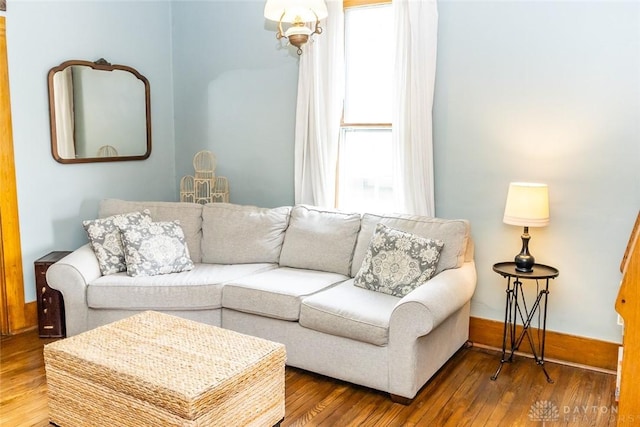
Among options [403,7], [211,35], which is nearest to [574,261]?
[403,7]

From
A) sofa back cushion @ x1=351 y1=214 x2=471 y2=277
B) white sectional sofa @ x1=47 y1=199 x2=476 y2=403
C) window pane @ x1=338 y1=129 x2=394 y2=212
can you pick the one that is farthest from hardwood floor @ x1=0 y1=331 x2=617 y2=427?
window pane @ x1=338 y1=129 x2=394 y2=212

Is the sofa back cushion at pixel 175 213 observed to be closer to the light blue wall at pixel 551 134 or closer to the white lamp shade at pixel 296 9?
the white lamp shade at pixel 296 9

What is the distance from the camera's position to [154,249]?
3830 millimetres

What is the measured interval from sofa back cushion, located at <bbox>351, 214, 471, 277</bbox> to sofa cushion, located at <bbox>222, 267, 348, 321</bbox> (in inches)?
10.7

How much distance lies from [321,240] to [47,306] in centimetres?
200

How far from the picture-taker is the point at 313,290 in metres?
3.41

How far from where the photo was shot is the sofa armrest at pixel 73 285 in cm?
358

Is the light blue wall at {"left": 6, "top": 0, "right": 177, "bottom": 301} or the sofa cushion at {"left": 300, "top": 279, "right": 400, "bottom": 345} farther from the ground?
the light blue wall at {"left": 6, "top": 0, "right": 177, "bottom": 301}

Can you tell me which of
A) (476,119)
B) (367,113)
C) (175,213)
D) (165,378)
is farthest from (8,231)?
(476,119)

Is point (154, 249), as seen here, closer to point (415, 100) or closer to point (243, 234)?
point (243, 234)

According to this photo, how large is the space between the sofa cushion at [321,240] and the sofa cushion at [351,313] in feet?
1.45

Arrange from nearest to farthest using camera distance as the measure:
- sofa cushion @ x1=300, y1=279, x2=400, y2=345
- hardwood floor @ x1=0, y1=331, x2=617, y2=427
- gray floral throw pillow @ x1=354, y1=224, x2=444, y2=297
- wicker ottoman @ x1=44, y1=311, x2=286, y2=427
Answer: wicker ottoman @ x1=44, y1=311, x2=286, y2=427
hardwood floor @ x1=0, y1=331, x2=617, y2=427
sofa cushion @ x1=300, y1=279, x2=400, y2=345
gray floral throw pillow @ x1=354, y1=224, x2=444, y2=297

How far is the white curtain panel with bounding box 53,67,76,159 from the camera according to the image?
4145 millimetres

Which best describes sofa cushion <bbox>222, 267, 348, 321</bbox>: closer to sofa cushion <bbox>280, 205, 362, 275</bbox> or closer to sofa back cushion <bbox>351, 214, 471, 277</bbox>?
sofa cushion <bbox>280, 205, 362, 275</bbox>
